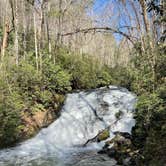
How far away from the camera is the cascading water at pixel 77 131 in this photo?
13062 mm

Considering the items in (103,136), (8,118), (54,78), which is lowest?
(103,136)

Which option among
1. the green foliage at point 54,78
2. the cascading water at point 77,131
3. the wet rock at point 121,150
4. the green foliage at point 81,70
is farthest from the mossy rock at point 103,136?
the green foliage at point 81,70

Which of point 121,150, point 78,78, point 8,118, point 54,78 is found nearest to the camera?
point 121,150

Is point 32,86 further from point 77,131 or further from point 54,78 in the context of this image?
point 77,131

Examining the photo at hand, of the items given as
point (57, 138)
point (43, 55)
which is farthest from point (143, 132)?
point (43, 55)

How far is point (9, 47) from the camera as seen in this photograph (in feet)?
83.8

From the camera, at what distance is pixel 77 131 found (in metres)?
17.5

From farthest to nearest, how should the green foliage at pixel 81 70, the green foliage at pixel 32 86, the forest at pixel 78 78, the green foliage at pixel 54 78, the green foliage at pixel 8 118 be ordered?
the green foliage at pixel 81 70
the green foliage at pixel 54 78
the green foliage at pixel 32 86
the green foliage at pixel 8 118
the forest at pixel 78 78

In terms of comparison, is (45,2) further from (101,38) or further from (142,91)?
(101,38)

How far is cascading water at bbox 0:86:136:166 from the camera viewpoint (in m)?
13.1

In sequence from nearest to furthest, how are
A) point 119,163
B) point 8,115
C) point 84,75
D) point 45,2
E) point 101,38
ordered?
point 119,163
point 8,115
point 84,75
point 45,2
point 101,38

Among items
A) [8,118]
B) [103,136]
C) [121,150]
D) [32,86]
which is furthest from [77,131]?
[121,150]

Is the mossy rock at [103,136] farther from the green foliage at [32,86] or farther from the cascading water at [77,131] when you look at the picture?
the green foliage at [32,86]

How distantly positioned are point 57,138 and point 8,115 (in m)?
2.55
